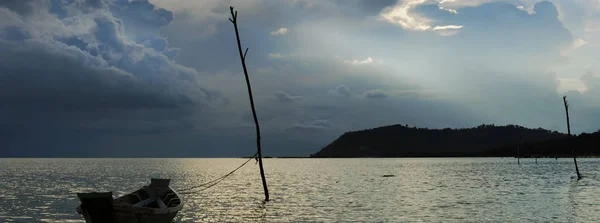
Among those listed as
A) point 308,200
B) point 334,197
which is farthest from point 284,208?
point 334,197

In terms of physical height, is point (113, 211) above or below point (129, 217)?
above

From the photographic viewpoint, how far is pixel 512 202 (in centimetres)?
4656

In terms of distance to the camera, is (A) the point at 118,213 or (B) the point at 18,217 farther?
(B) the point at 18,217

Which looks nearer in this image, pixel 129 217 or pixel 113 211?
pixel 113 211

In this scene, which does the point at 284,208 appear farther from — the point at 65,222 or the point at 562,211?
the point at 562,211

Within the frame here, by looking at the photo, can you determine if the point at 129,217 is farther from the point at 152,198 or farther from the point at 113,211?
the point at 152,198

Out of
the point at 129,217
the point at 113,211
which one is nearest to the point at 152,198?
the point at 129,217

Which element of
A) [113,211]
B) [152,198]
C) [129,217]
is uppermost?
[152,198]

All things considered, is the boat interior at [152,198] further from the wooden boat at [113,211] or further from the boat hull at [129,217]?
the boat hull at [129,217]

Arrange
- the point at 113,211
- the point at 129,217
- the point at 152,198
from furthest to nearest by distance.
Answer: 1. the point at 152,198
2. the point at 129,217
3. the point at 113,211

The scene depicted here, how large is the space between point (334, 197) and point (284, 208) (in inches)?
482

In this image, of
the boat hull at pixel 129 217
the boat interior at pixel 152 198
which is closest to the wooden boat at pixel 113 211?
the boat hull at pixel 129 217

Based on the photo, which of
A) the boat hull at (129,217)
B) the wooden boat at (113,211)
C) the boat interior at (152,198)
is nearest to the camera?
the wooden boat at (113,211)

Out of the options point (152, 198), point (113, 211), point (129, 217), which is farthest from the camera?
point (152, 198)
